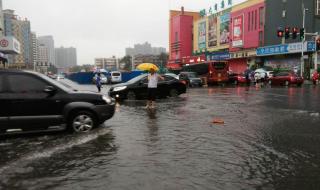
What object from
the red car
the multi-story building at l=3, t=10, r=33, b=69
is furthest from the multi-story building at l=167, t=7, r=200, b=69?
the red car

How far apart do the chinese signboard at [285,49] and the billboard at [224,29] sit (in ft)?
49.2

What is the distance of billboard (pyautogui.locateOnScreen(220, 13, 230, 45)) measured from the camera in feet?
215

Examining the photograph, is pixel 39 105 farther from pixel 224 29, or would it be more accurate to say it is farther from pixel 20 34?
pixel 20 34

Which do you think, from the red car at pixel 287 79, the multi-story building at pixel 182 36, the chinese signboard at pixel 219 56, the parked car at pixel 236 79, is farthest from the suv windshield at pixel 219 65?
the multi-story building at pixel 182 36

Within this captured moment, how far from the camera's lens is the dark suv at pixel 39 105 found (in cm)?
805

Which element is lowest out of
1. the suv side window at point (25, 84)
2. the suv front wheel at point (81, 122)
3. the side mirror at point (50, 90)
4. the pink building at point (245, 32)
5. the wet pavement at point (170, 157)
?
the wet pavement at point (170, 157)

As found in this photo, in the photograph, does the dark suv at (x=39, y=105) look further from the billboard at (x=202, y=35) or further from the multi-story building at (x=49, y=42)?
the multi-story building at (x=49, y=42)

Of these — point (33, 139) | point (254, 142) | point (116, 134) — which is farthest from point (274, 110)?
point (33, 139)

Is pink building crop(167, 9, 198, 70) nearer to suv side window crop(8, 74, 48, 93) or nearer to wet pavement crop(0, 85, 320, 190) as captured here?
wet pavement crop(0, 85, 320, 190)

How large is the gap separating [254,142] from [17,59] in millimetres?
107389

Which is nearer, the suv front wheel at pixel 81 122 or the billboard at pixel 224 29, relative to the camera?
the suv front wheel at pixel 81 122

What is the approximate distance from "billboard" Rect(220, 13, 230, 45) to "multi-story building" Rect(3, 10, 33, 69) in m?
54.0

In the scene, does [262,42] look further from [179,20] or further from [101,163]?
[101,163]

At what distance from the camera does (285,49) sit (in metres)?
45.3
